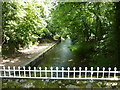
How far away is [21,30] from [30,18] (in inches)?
32.6

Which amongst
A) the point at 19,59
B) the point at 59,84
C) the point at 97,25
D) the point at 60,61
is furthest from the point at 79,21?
the point at 59,84

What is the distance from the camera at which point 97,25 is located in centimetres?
701

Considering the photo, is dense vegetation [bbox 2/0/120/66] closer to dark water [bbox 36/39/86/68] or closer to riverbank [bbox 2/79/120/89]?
dark water [bbox 36/39/86/68]

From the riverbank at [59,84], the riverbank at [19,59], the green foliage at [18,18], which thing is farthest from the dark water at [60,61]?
the riverbank at [59,84]

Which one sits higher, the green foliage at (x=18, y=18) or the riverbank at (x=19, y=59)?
the green foliage at (x=18, y=18)

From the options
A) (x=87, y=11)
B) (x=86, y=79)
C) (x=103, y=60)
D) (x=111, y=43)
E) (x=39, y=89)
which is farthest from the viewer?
(x=87, y=11)

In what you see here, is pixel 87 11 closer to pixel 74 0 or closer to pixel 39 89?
pixel 74 0

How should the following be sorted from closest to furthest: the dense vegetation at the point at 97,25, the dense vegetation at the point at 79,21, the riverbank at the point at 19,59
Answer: the dense vegetation at the point at 97,25
the dense vegetation at the point at 79,21
the riverbank at the point at 19,59

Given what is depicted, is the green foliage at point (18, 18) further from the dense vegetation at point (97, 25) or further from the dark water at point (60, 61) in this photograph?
the dark water at point (60, 61)

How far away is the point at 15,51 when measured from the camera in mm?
9875

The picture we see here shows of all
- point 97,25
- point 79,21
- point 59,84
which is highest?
point 79,21

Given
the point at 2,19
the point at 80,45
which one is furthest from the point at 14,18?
the point at 80,45

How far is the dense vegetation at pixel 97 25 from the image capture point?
15.4 feet

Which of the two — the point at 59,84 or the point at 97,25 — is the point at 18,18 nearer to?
the point at 97,25
